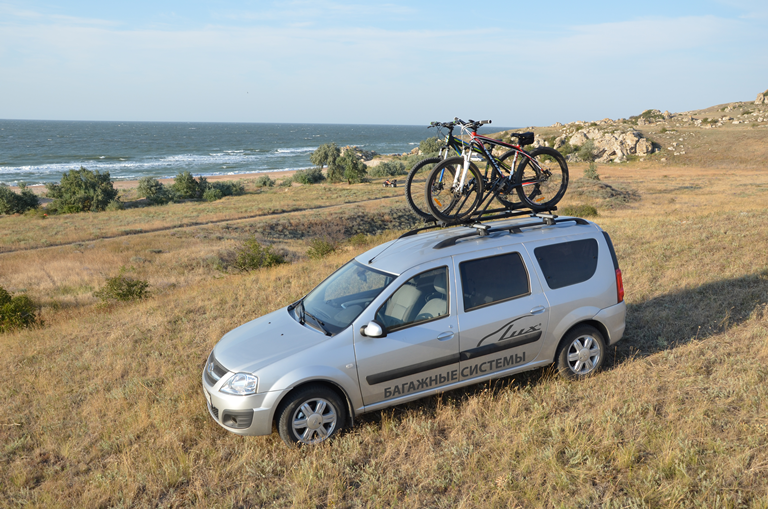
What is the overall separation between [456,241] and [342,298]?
1456 mm

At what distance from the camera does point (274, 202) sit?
1543 inches

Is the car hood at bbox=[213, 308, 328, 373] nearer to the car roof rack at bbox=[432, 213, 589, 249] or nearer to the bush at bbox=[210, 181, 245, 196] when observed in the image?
the car roof rack at bbox=[432, 213, 589, 249]

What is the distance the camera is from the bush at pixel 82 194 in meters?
39.9

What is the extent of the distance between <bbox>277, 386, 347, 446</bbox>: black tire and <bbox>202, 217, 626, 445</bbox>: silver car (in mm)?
11

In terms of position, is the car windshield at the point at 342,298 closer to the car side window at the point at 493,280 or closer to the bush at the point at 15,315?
the car side window at the point at 493,280

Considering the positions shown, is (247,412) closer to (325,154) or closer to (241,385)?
(241,385)

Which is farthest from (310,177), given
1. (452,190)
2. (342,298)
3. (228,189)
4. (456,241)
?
(456,241)

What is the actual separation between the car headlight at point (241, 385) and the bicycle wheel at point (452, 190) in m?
3.00

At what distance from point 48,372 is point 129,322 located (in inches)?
90.2

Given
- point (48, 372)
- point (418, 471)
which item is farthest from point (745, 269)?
point (48, 372)

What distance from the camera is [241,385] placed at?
4.57 metres

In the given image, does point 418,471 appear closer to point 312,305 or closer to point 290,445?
point 290,445

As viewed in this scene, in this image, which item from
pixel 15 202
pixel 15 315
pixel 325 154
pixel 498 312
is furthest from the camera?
pixel 325 154

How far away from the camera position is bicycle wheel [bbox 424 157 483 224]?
617 centimetres
